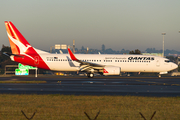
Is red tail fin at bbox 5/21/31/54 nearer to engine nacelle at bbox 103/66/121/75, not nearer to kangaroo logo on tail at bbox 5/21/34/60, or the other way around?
kangaroo logo on tail at bbox 5/21/34/60

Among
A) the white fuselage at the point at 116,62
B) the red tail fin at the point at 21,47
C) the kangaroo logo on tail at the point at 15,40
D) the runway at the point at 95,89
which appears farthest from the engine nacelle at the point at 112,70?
the kangaroo logo on tail at the point at 15,40

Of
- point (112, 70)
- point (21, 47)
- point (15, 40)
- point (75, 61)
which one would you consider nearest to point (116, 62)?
point (112, 70)

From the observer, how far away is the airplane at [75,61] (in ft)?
141

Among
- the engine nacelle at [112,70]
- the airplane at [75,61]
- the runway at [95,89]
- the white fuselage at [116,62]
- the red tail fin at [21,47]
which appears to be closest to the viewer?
the runway at [95,89]

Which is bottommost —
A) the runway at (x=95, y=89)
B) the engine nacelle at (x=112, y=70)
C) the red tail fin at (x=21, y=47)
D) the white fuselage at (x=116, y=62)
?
the runway at (x=95, y=89)

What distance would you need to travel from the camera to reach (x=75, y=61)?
43.6 m

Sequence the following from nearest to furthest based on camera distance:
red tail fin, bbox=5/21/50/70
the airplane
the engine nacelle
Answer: the engine nacelle, the airplane, red tail fin, bbox=5/21/50/70

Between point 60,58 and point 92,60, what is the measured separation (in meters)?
5.90

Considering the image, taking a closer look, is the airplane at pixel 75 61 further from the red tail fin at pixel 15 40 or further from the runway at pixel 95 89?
the runway at pixel 95 89

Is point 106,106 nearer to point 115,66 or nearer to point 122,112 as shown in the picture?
point 122,112

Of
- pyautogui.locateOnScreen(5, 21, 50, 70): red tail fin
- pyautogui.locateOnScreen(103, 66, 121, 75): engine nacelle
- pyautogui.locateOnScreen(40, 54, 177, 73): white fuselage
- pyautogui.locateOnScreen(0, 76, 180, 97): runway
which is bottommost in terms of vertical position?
pyautogui.locateOnScreen(0, 76, 180, 97): runway

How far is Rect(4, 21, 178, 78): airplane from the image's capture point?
1697 inches

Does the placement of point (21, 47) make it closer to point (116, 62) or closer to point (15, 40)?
point (15, 40)

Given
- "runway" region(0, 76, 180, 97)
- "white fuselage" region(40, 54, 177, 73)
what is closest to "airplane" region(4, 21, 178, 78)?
"white fuselage" region(40, 54, 177, 73)
